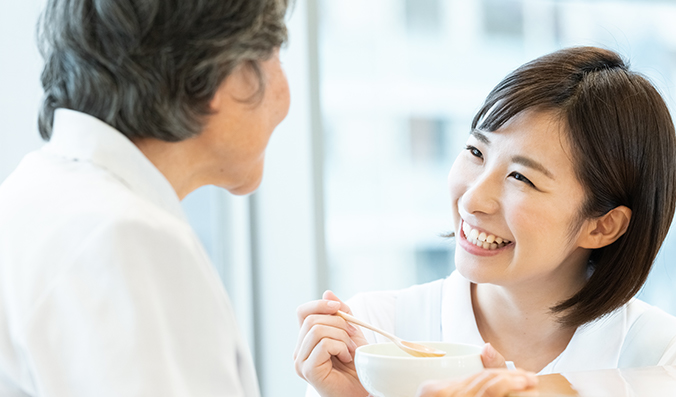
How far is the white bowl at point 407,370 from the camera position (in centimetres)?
80

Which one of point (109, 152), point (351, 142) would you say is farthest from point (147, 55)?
point (351, 142)

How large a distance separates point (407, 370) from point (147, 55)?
1.58ft

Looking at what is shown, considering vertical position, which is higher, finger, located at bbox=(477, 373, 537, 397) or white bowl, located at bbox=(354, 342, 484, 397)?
finger, located at bbox=(477, 373, 537, 397)

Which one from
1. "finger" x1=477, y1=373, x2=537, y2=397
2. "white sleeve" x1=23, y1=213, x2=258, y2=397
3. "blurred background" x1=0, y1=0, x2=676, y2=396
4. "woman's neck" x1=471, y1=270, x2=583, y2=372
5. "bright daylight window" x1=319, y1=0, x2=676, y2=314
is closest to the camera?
"white sleeve" x1=23, y1=213, x2=258, y2=397

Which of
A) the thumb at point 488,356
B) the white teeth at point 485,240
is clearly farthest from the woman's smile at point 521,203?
the thumb at point 488,356

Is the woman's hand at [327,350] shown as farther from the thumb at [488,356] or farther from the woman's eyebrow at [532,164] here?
the woman's eyebrow at [532,164]

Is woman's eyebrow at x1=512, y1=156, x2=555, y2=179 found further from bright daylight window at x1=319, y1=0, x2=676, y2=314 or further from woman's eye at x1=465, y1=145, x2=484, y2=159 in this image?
bright daylight window at x1=319, y1=0, x2=676, y2=314

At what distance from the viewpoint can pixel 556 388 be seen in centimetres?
75

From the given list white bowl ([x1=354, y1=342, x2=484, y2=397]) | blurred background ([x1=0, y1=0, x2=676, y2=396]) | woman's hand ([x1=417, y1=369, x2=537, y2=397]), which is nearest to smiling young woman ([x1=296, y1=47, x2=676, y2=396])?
white bowl ([x1=354, y1=342, x2=484, y2=397])

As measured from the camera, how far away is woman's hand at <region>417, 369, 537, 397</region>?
2.34 ft

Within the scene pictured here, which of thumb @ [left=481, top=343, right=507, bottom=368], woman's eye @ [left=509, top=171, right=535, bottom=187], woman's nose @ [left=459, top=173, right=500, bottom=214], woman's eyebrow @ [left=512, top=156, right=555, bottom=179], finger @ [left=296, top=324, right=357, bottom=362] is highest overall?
woman's eyebrow @ [left=512, top=156, right=555, bottom=179]

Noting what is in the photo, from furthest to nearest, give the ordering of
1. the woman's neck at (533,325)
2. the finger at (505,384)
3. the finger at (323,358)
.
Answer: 1. the woman's neck at (533,325)
2. the finger at (323,358)
3. the finger at (505,384)

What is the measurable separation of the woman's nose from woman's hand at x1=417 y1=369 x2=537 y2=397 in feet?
1.63

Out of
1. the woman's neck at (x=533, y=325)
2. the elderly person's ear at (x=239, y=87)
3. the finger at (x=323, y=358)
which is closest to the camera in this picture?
the elderly person's ear at (x=239, y=87)
